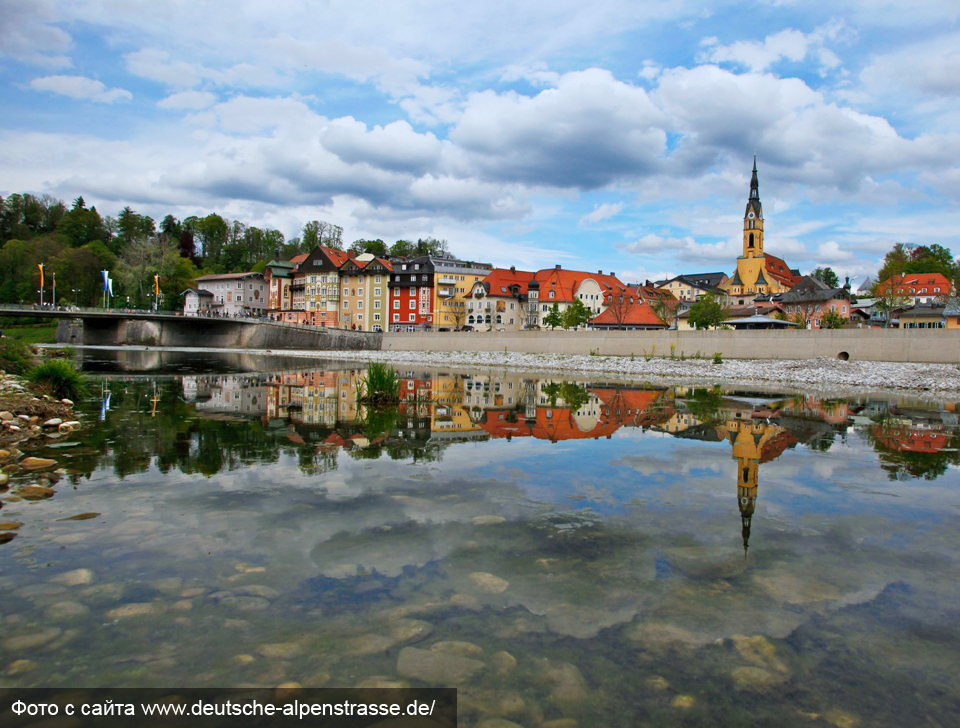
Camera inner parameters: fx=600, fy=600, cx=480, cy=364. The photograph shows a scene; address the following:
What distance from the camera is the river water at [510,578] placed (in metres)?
3.81

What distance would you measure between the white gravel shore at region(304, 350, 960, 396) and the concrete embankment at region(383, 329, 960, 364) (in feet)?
5.47

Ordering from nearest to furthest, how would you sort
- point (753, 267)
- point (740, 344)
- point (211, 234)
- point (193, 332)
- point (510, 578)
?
point (510, 578) < point (740, 344) < point (193, 332) < point (753, 267) < point (211, 234)

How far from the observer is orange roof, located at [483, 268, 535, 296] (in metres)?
101

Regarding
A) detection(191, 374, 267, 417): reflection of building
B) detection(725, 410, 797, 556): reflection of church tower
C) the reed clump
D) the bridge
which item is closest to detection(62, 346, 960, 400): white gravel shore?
detection(725, 410, 797, 556): reflection of church tower

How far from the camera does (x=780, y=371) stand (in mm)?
37344

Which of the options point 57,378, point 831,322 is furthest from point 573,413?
point 831,322

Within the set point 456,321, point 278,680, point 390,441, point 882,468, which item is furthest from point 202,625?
point 456,321

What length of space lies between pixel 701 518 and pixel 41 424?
13140mm

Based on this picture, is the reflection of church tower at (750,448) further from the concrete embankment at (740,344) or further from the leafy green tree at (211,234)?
the leafy green tree at (211,234)

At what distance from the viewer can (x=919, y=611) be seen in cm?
486

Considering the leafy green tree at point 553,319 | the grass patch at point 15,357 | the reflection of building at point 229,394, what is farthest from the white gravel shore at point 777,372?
the leafy green tree at point 553,319

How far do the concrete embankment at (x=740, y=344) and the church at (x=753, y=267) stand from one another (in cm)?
9110

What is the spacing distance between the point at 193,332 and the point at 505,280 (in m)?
49.5

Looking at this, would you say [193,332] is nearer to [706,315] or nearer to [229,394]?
[229,394]
